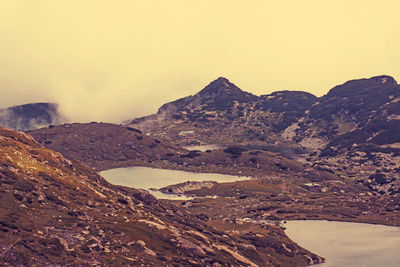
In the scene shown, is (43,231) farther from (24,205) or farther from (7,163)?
(7,163)

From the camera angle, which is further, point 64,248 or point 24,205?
point 24,205

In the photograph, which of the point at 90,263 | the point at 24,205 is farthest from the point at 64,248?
the point at 24,205

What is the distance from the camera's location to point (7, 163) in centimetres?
19925

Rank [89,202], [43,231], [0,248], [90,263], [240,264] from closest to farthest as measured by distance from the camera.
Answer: [0,248] → [90,263] → [43,231] → [240,264] → [89,202]

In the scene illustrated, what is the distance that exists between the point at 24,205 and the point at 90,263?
39852 millimetres

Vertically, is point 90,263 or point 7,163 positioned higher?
point 7,163

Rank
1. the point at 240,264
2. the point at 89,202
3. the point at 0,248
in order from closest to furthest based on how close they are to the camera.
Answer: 1. the point at 0,248
2. the point at 240,264
3. the point at 89,202

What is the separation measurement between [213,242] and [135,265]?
64.0 m

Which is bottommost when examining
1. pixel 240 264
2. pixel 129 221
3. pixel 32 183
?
pixel 240 264

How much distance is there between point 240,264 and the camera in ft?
593

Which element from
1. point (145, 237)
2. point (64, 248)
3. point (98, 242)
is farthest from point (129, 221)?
point (64, 248)

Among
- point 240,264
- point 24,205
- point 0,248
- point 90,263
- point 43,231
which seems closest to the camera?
point 0,248

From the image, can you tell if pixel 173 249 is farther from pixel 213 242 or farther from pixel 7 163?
pixel 7 163

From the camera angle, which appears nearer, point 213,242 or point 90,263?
point 90,263
